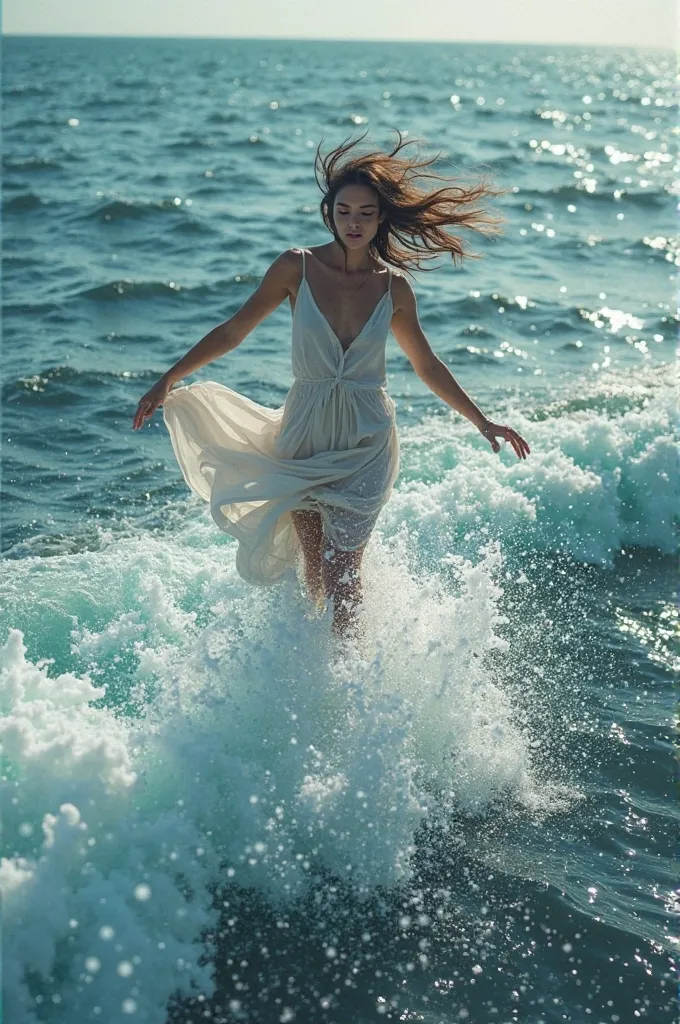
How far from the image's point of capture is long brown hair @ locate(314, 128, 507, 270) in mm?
4422

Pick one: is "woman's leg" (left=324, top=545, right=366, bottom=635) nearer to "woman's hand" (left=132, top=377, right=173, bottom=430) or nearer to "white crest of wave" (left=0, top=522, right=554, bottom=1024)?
"white crest of wave" (left=0, top=522, right=554, bottom=1024)

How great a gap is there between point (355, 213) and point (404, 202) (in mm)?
249

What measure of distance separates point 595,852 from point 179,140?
22.6 m

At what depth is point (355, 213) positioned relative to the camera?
14.4 ft

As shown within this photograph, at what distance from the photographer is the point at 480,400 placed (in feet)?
31.9

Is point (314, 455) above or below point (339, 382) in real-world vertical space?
below

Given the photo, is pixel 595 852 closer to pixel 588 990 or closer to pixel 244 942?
pixel 588 990

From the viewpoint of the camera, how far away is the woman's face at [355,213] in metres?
4.39

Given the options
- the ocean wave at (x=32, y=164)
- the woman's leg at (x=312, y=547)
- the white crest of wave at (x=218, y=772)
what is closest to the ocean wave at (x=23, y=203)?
the ocean wave at (x=32, y=164)

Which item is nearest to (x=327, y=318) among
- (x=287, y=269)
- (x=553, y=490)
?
(x=287, y=269)

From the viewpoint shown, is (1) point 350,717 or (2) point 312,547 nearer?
(1) point 350,717

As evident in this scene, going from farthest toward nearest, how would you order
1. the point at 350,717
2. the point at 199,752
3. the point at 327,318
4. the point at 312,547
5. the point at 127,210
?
the point at 127,210 < the point at 312,547 < the point at 327,318 < the point at 350,717 < the point at 199,752

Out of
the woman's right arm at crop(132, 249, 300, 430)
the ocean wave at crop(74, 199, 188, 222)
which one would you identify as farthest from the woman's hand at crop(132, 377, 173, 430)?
the ocean wave at crop(74, 199, 188, 222)

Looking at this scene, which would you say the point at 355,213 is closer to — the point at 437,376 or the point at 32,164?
the point at 437,376
